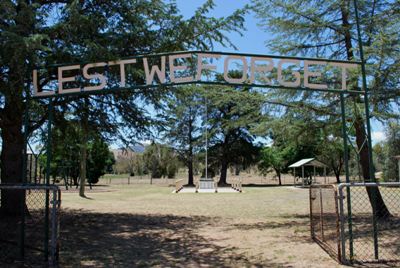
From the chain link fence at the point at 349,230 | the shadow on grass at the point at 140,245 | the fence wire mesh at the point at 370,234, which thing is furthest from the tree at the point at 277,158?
the chain link fence at the point at 349,230

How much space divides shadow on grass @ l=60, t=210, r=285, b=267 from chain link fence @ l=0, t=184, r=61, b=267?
391 millimetres

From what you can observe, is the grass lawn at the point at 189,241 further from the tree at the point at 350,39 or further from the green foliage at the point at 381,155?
the green foliage at the point at 381,155

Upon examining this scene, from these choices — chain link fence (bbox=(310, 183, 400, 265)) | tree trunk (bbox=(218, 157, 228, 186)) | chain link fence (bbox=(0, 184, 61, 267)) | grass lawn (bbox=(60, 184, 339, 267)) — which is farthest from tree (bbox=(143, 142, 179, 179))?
chain link fence (bbox=(310, 183, 400, 265))

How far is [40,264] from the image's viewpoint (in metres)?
6.52

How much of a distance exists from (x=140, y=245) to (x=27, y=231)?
307 centimetres

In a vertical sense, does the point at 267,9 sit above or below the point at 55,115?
above

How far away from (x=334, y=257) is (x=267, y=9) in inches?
321

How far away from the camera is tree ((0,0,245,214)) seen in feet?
24.8

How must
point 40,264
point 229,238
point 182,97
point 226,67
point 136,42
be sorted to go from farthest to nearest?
point 182,97
point 136,42
point 229,238
point 226,67
point 40,264

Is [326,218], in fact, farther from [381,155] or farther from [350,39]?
[381,155]

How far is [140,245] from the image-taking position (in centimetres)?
841

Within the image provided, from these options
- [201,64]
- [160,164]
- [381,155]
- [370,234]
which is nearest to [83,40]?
[201,64]

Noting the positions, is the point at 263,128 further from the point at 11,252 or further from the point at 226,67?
the point at 11,252

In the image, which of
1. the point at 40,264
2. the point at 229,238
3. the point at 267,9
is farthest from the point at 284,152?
the point at 40,264
